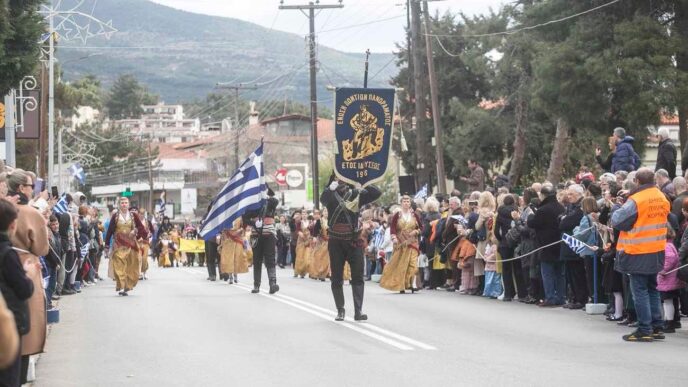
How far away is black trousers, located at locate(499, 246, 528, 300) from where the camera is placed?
20.5 meters

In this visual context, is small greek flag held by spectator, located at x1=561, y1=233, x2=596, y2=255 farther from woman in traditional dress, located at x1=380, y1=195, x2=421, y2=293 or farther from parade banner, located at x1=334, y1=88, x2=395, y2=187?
woman in traditional dress, located at x1=380, y1=195, x2=421, y2=293

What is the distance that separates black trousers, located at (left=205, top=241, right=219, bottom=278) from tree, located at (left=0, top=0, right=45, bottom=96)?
12408 mm

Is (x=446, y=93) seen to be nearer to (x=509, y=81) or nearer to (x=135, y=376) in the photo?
(x=509, y=81)

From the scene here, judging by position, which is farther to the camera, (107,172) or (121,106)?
(121,106)

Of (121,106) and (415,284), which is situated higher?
(121,106)

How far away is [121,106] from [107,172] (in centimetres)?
5599

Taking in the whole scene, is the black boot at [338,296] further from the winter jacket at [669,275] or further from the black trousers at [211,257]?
the black trousers at [211,257]

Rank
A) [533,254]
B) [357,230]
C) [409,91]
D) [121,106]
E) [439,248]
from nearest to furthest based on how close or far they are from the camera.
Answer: [357,230] → [533,254] → [439,248] → [409,91] → [121,106]

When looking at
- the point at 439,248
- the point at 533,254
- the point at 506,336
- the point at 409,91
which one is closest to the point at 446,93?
the point at 409,91

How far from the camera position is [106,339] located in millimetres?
14289

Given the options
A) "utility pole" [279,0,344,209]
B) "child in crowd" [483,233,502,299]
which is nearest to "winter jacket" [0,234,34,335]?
"child in crowd" [483,233,502,299]

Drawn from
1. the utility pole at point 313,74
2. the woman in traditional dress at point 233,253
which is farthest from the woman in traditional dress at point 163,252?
the woman in traditional dress at point 233,253

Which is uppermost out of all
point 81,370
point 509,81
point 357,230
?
point 509,81

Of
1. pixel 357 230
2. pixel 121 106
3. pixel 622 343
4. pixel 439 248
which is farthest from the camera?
pixel 121 106
